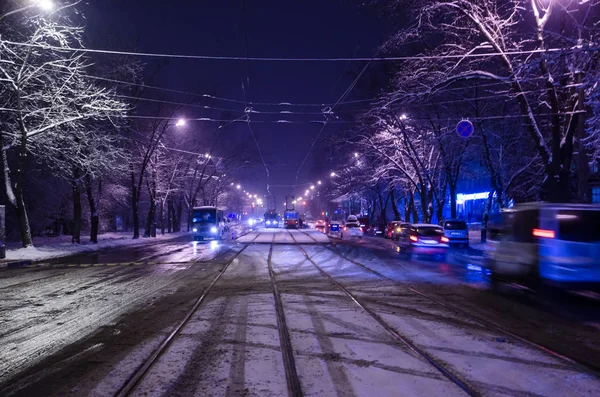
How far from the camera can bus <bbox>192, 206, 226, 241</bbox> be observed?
1654 inches

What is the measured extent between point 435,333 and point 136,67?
90.2 ft

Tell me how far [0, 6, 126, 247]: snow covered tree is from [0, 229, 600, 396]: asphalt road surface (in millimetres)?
10033

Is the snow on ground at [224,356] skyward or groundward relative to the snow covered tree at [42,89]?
groundward

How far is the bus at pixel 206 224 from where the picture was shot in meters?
42.0

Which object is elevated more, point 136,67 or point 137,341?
point 136,67

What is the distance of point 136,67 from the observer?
30.0 metres

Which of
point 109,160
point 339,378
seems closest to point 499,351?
point 339,378

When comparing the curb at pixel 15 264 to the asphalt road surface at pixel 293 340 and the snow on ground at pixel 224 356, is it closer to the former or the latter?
the asphalt road surface at pixel 293 340

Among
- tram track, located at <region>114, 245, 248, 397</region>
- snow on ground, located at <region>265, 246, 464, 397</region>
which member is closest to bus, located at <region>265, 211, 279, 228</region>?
tram track, located at <region>114, 245, 248, 397</region>

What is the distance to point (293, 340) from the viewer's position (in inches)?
285

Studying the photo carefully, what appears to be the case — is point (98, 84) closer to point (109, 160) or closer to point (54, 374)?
point (109, 160)

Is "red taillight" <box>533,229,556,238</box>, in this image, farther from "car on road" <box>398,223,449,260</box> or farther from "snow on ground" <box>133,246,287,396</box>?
A: "car on road" <box>398,223,449,260</box>

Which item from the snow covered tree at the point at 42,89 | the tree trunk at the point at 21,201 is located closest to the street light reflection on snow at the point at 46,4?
the snow covered tree at the point at 42,89

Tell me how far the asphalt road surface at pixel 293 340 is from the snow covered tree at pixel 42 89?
10.0 m
